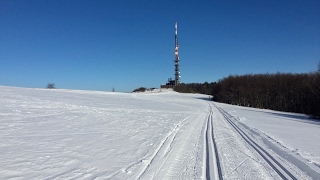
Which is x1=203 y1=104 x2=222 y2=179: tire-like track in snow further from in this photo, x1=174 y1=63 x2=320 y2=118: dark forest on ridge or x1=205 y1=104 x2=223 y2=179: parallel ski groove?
x1=174 y1=63 x2=320 y2=118: dark forest on ridge

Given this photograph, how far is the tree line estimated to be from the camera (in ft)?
130

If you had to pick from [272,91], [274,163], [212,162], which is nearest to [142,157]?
[212,162]

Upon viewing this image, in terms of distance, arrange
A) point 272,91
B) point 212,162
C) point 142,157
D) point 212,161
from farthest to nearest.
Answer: point 272,91, point 142,157, point 212,161, point 212,162

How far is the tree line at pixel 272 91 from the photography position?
3956 cm

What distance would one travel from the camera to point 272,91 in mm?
46656

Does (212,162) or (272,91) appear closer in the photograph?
(212,162)

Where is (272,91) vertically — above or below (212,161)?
above

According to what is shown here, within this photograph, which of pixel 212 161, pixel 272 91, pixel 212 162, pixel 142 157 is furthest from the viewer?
pixel 272 91

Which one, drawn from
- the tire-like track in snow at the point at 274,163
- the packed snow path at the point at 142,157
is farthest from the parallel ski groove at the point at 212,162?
the tire-like track in snow at the point at 274,163

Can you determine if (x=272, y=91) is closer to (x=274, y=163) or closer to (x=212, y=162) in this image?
(x=274, y=163)

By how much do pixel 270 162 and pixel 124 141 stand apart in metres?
5.03

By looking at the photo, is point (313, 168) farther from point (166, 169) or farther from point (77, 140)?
point (77, 140)

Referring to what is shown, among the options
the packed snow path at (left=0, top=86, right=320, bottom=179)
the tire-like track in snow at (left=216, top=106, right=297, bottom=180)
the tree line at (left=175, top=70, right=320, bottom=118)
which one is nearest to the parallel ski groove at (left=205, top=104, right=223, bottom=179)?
the packed snow path at (left=0, top=86, right=320, bottom=179)

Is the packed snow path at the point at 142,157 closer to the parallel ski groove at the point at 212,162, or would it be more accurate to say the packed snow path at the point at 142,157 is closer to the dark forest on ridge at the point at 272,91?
the parallel ski groove at the point at 212,162
